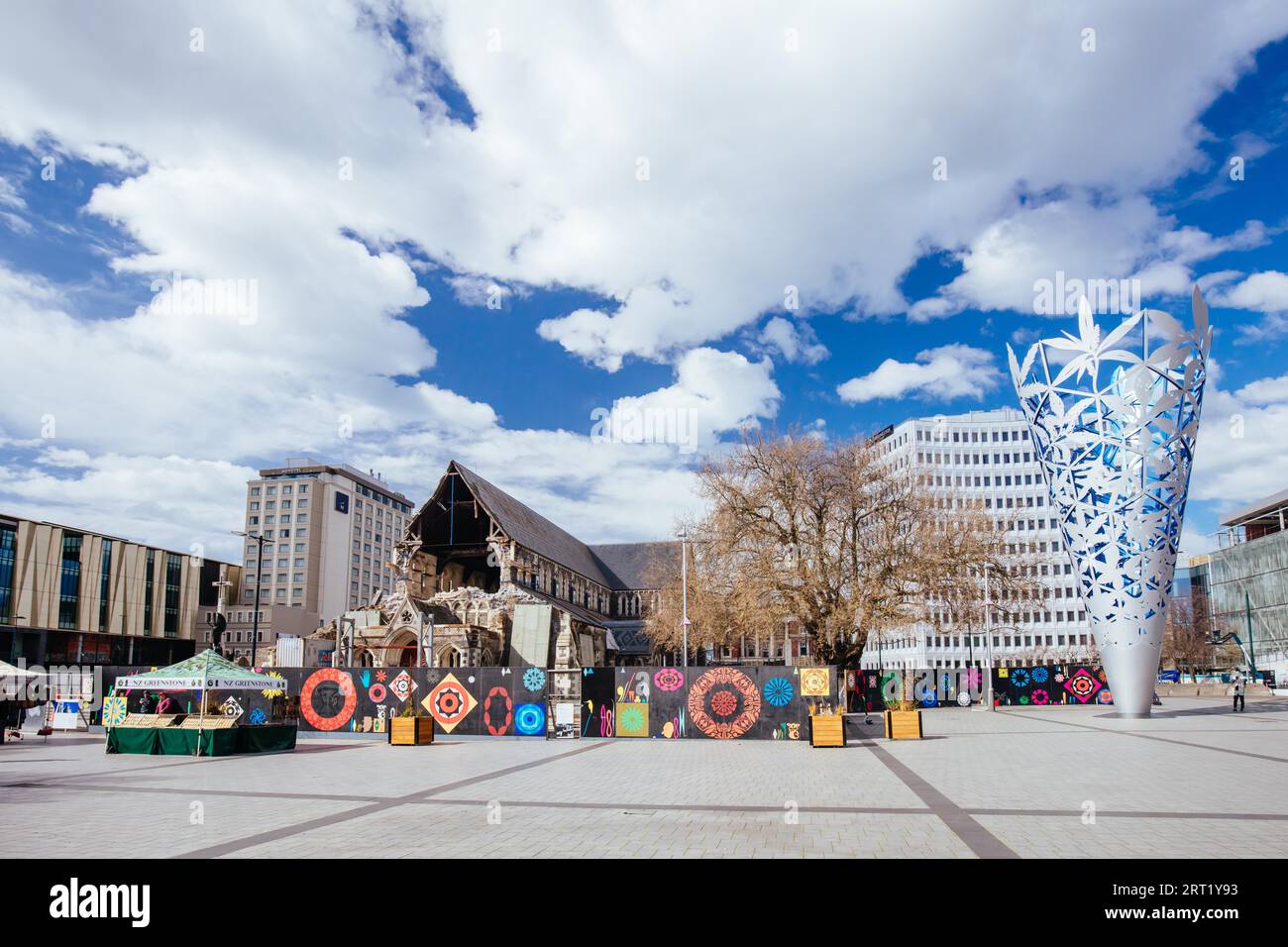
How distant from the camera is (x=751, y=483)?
4009cm

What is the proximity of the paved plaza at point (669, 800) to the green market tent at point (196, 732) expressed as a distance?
0.73 meters

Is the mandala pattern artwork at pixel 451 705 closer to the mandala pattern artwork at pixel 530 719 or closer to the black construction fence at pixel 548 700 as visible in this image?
the black construction fence at pixel 548 700

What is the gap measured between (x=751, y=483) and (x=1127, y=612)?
52.8 feet

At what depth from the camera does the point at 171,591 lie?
101375mm

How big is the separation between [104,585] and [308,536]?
4696cm

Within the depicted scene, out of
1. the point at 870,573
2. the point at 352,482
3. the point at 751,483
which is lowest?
the point at 870,573

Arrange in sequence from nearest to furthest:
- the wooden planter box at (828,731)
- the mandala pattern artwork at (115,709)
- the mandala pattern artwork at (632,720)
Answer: the wooden planter box at (828,731) → the mandala pattern artwork at (115,709) → the mandala pattern artwork at (632,720)

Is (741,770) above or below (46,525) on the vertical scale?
below

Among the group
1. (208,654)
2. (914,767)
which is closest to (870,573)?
(914,767)

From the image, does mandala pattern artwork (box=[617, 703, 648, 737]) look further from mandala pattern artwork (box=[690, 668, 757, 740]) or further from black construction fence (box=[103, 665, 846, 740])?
mandala pattern artwork (box=[690, 668, 757, 740])

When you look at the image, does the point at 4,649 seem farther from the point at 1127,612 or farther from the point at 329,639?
the point at 1127,612

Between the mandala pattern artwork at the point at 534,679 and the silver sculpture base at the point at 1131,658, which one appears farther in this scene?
the silver sculpture base at the point at 1131,658

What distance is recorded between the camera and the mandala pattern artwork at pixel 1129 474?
33125 millimetres

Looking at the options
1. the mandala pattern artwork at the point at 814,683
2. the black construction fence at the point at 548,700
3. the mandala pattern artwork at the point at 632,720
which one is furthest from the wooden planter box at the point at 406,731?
the mandala pattern artwork at the point at 814,683
